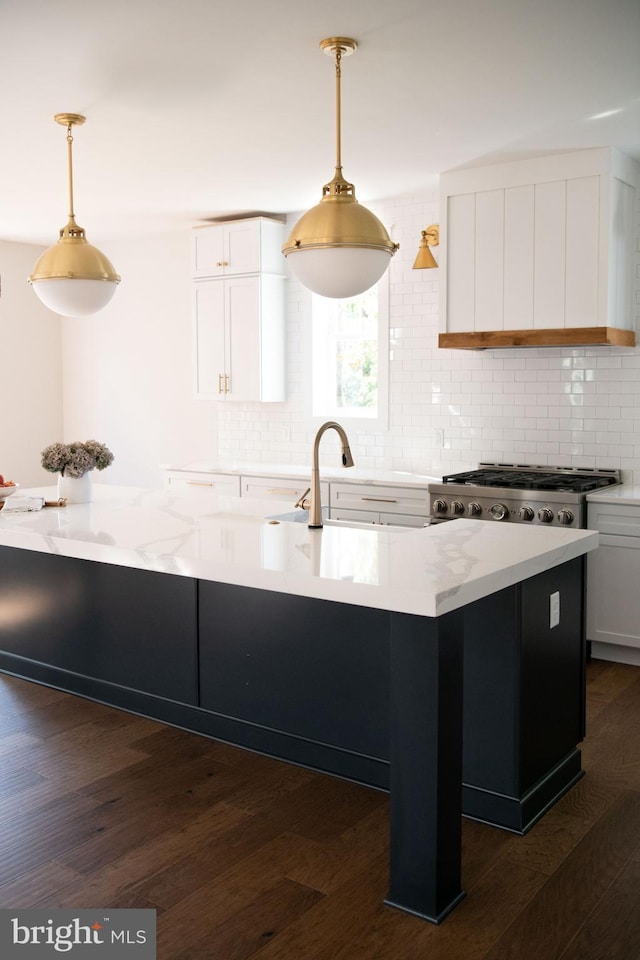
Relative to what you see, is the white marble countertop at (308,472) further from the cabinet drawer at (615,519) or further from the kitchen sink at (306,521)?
the kitchen sink at (306,521)

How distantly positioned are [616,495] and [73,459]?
2821 millimetres

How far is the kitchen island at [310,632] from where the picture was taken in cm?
256

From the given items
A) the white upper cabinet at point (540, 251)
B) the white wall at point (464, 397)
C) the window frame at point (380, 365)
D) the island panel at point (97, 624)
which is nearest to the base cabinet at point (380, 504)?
the white wall at point (464, 397)

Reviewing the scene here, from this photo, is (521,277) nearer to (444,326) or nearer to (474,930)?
(444,326)

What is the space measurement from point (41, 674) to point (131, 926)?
2161 millimetres

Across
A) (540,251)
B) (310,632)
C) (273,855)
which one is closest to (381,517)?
(540,251)

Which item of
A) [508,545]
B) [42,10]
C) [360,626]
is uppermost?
[42,10]

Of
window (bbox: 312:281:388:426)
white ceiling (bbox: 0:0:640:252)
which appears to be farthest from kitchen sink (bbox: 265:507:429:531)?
window (bbox: 312:281:388:426)

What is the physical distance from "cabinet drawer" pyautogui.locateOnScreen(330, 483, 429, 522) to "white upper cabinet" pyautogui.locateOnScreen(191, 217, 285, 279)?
1.86 m

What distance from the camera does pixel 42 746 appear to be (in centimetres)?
376

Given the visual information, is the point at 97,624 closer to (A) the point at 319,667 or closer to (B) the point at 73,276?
(A) the point at 319,667

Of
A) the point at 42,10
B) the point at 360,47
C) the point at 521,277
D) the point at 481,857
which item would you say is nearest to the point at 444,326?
the point at 521,277

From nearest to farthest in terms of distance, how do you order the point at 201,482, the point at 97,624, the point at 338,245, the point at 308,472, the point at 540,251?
the point at 338,245 < the point at 97,624 < the point at 540,251 < the point at 308,472 < the point at 201,482

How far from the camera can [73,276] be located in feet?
12.6
